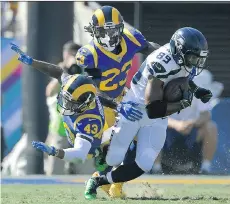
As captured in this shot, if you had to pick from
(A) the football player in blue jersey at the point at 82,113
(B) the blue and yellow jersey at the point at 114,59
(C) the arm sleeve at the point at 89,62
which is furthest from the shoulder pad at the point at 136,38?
(A) the football player in blue jersey at the point at 82,113

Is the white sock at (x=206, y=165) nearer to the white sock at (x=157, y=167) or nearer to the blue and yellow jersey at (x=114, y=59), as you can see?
A: the white sock at (x=157, y=167)

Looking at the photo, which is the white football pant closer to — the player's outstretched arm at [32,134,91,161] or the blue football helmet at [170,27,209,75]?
the player's outstretched arm at [32,134,91,161]

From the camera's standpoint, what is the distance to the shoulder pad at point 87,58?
808cm

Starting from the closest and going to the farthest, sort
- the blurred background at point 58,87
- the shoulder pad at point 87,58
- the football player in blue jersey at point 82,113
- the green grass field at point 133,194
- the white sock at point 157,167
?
the green grass field at point 133,194, the football player in blue jersey at point 82,113, the shoulder pad at point 87,58, the blurred background at point 58,87, the white sock at point 157,167

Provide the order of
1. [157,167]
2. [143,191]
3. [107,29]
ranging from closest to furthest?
[107,29] < [143,191] < [157,167]

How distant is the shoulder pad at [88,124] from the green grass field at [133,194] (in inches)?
22.0

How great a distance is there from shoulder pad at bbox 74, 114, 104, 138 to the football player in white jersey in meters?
0.30

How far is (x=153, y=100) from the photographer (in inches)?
282

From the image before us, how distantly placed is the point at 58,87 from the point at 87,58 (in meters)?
3.10

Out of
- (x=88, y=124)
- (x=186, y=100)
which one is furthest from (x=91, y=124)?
(x=186, y=100)

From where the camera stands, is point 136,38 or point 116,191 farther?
point 136,38

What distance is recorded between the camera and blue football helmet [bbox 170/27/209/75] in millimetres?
7207

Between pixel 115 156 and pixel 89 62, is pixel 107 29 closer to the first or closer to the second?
pixel 89 62

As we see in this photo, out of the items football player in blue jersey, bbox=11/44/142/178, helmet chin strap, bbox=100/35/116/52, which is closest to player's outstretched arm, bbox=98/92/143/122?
football player in blue jersey, bbox=11/44/142/178
